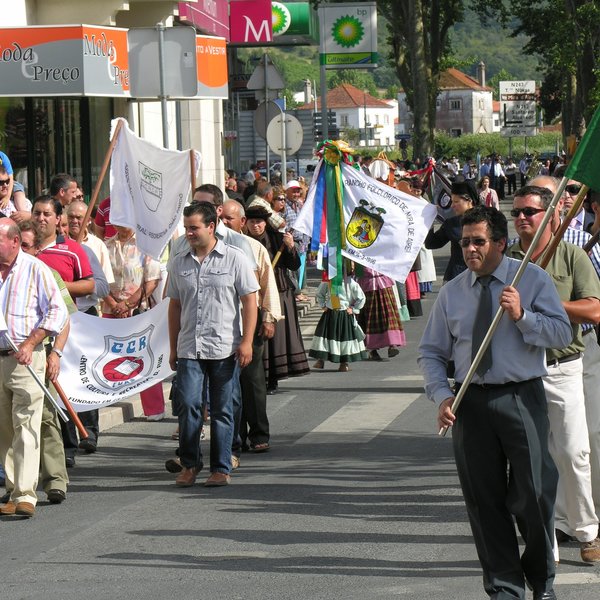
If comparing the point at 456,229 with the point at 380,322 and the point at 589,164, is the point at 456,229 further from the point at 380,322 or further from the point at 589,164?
the point at 589,164

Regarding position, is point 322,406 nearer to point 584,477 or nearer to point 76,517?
point 76,517

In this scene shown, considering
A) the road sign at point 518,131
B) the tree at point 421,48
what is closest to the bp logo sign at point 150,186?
the tree at point 421,48

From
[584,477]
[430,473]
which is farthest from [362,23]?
[584,477]

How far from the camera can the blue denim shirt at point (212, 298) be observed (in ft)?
30.9

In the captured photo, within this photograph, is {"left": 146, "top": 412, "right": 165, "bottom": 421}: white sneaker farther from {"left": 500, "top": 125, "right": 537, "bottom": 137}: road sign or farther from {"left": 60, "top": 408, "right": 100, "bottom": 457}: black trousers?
{"left": 500, "top": 125, "right": 537, "bottom": 137}: road sign

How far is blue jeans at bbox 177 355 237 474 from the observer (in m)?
9.43

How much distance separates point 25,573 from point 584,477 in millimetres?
2755

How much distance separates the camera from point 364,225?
14.4 m

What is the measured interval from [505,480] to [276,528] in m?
2.08

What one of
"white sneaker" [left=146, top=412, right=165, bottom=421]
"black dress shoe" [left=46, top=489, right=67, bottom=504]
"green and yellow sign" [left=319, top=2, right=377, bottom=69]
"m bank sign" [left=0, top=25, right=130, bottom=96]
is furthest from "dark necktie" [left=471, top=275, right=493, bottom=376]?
"green and yellow sign" [left=319, top=2, right=377, bottom=69]

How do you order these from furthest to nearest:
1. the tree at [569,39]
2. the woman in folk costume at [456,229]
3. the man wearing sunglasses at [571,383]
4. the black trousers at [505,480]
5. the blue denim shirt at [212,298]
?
the tree at [569,39] → the woman in folk costume at [456,229] → the blue denim shirt at [212,298] → the man wearing sunglasses at [571,383] → the black trousers at [505,480]

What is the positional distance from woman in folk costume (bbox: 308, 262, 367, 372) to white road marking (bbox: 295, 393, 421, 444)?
196 centimetres

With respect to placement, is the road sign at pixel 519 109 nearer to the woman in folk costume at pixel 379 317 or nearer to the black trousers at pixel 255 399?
the woman in folk costume at pixel 379 317

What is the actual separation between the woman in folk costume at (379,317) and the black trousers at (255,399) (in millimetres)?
5022
